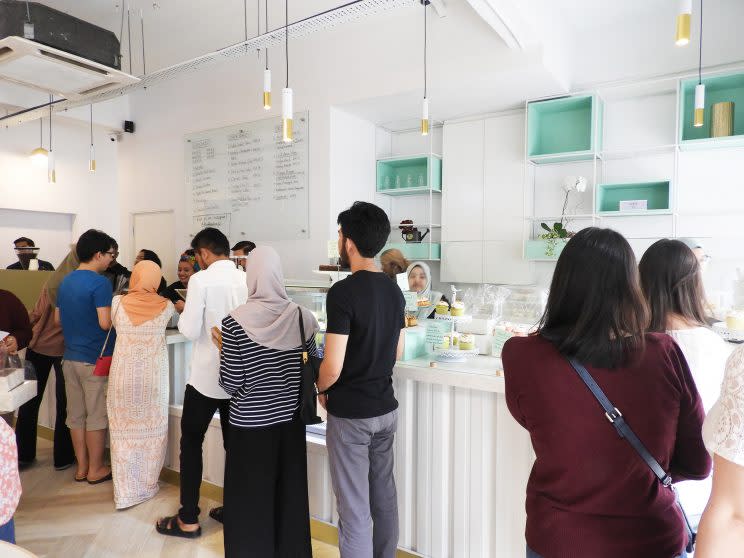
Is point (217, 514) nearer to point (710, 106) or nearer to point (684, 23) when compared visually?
point (684, 23)

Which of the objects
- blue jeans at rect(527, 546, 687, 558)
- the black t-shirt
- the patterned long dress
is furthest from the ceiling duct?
blue jeans at rect(527, 546, 687, 558)

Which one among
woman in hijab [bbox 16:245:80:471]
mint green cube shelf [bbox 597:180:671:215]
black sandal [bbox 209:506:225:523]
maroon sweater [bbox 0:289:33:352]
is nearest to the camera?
black sandal [bbox 209:506:225:523]

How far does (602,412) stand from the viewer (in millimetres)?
1088

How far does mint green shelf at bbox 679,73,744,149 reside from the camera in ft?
12.7

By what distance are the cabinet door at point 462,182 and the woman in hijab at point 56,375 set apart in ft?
10.9

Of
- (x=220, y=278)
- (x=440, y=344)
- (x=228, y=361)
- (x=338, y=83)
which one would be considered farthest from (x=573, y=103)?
(x=228, y=361)

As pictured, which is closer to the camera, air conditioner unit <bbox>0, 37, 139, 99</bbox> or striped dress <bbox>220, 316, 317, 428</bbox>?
striped dress <bbox>220, 316, 317, 428</bbox>

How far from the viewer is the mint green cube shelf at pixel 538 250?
4453 millimetres

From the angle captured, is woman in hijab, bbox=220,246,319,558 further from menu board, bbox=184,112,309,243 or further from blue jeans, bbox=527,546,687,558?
menu board, bbox=184,112,309,243

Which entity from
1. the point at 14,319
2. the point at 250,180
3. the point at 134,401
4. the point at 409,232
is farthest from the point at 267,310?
the point at 250,180

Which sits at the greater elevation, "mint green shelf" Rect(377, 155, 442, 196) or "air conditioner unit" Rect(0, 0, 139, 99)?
"air conditioner unit" Rect(0, 0, 139, 99)

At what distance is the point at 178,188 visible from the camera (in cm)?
603

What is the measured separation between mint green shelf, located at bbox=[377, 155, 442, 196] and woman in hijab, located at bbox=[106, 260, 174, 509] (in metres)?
2.97

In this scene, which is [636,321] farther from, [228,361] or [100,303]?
[100,303]
